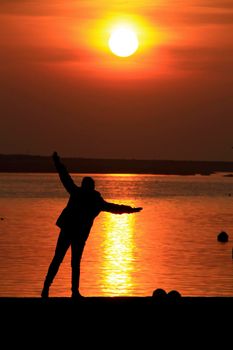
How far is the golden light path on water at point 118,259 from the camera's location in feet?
144

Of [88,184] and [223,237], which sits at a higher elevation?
[223,237]

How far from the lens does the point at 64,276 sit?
152 feet

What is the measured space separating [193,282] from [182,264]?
10.1 meters

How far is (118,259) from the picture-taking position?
194 feet
